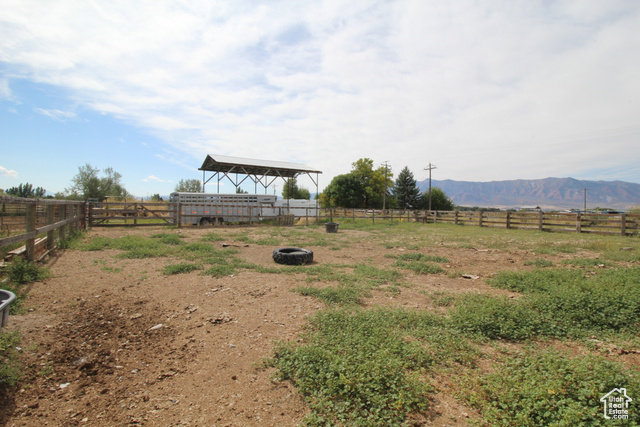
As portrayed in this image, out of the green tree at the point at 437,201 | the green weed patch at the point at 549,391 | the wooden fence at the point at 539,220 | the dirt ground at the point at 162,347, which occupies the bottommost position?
the dirt ground at the point at 162,347

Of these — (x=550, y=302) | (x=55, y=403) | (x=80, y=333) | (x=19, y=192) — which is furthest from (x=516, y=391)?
(x=19, y=192)

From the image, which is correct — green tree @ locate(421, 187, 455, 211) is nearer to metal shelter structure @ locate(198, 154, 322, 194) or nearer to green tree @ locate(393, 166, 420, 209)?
green tree @ locate(393, 166, 420, 209)

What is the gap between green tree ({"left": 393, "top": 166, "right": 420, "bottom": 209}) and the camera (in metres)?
65.8

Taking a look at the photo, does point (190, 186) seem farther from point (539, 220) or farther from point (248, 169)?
point (539, 220)

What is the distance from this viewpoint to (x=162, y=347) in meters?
3.58

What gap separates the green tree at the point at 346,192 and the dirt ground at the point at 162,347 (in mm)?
47245

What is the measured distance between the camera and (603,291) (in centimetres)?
502

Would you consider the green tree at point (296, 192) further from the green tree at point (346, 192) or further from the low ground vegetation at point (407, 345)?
the low ground vegetation at point (407, 345)

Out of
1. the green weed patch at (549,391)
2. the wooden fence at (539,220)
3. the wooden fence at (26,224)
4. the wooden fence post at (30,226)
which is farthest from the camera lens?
the wooden fence at (539,220)

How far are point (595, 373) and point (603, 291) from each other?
3381mm

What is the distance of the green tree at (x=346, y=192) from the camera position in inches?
2130

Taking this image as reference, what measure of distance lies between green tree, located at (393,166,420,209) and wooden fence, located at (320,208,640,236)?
1387 inches

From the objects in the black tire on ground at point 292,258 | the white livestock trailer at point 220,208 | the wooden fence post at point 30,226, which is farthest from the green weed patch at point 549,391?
the white livestock trailer at point 220,208

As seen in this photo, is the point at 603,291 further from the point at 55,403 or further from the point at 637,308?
the point at 55,403
